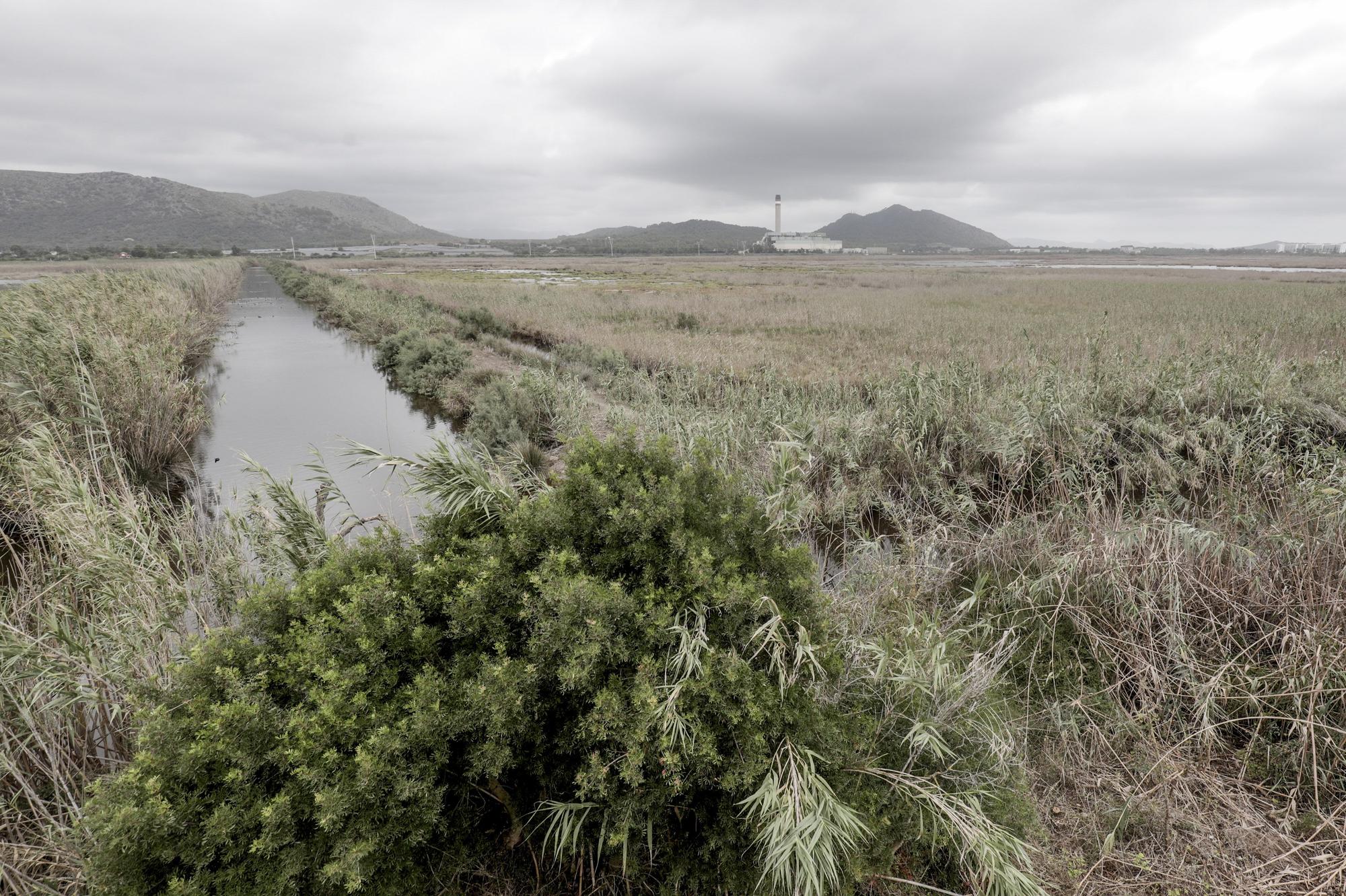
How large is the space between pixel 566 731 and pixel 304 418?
1284 centimetres

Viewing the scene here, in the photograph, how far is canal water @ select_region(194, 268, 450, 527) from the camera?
8695mm

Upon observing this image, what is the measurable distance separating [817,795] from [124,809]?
7.52ft

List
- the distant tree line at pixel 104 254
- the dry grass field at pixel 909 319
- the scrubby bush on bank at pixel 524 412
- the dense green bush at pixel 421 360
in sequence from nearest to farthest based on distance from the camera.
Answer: the scrubby bush on bank at pixel 524 412 → the dry grass field at pixel 909 319 → the dense green bush at pixel 421 360 → the distant tree line at pixel 104 254

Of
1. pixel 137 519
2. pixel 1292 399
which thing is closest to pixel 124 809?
pixel 137 519

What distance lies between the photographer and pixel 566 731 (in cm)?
244

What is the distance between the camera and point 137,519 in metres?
4.08

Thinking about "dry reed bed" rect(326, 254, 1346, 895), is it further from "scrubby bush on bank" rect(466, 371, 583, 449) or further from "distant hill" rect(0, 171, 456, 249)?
"distant hill" rect(0, 171, 456, 249)

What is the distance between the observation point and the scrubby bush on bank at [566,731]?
199 cm

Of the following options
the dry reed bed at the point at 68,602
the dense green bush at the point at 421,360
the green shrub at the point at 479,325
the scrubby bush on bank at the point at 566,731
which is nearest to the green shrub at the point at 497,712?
the scrubby bush on bank at the point at 566,731

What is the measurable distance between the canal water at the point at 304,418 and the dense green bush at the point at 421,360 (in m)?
0.45

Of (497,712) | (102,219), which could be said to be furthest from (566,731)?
(102,219)

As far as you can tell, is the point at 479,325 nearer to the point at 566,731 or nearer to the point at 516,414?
the point at 516,414

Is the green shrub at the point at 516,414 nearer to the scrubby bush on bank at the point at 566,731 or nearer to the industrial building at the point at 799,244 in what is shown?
the scrubby bush on bank at the point at 566,731

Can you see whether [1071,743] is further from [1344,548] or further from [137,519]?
[137,519]
